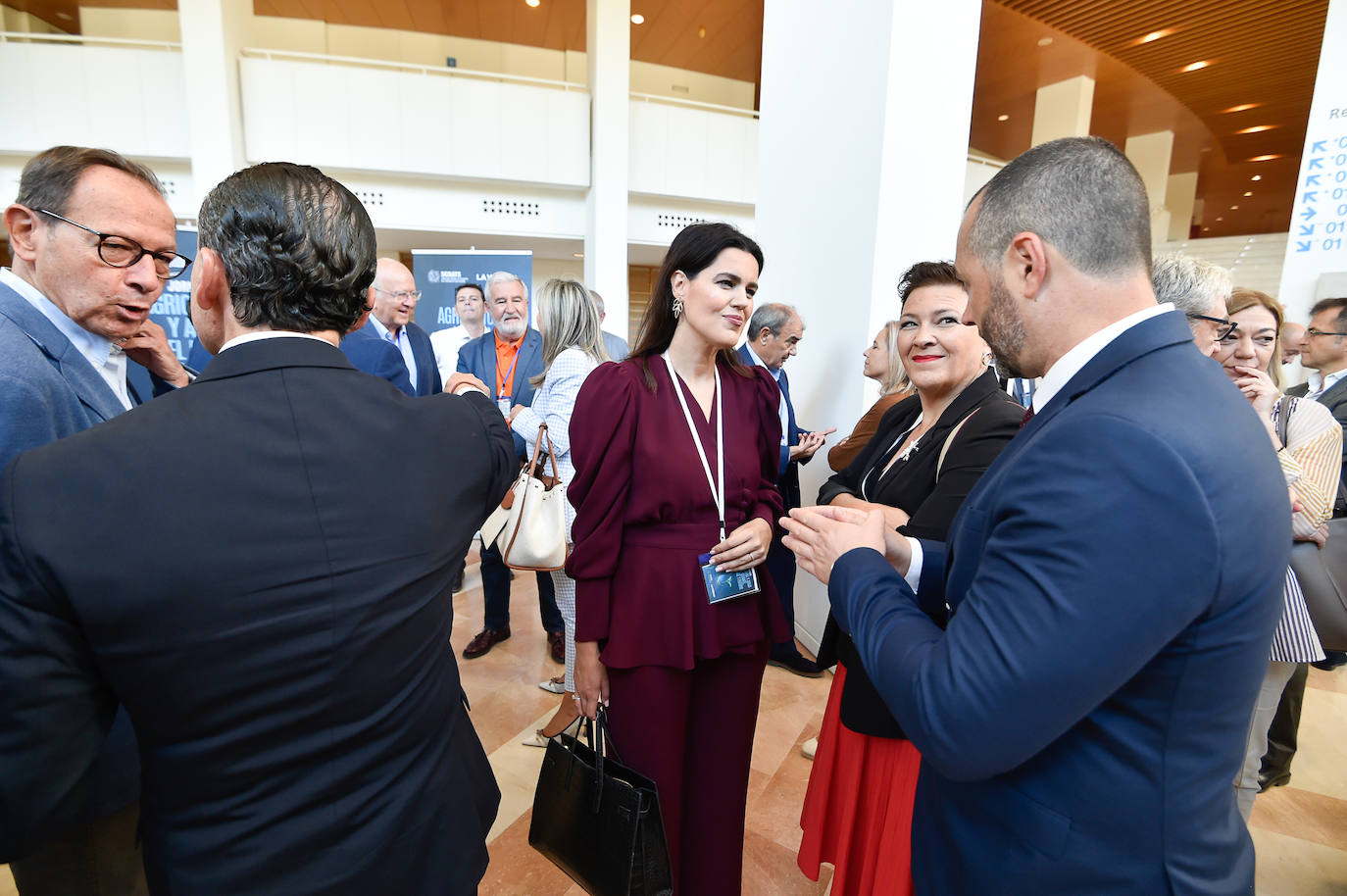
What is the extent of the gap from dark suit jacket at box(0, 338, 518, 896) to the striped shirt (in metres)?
2.23

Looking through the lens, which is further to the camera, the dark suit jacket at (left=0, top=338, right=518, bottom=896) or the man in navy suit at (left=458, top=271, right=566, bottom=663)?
the man in navy suit at (left=458, top=271, right=566, bottom=663)

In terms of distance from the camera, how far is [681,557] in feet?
5.10

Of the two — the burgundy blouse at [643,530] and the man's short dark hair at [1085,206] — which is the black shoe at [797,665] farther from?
the man's short dark hair at [1085,206]

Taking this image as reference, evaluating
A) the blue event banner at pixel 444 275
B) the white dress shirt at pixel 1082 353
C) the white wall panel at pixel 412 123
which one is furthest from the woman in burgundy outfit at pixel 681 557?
the white wall panel at pixel 412 123

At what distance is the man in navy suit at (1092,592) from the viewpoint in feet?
2.09

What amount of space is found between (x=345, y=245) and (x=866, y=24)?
3046 mm

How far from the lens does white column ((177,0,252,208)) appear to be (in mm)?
8016

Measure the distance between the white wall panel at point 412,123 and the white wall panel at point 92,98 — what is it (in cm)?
93

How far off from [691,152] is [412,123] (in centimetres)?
424

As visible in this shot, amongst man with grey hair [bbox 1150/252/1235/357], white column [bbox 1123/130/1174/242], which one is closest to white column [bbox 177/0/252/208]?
man with grey hair [bbox 1150/252/1235/357]

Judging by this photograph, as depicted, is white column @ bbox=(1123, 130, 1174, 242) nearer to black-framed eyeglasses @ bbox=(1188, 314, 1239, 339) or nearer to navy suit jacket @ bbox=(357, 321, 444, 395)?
black-framed eyeglasses @ bbox=(1188, 314, 1239, 339)

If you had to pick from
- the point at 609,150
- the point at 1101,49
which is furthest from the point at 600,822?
the point at 1101,49

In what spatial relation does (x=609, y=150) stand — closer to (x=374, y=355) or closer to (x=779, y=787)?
(x=374, y=355)

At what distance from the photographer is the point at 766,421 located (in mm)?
1801
